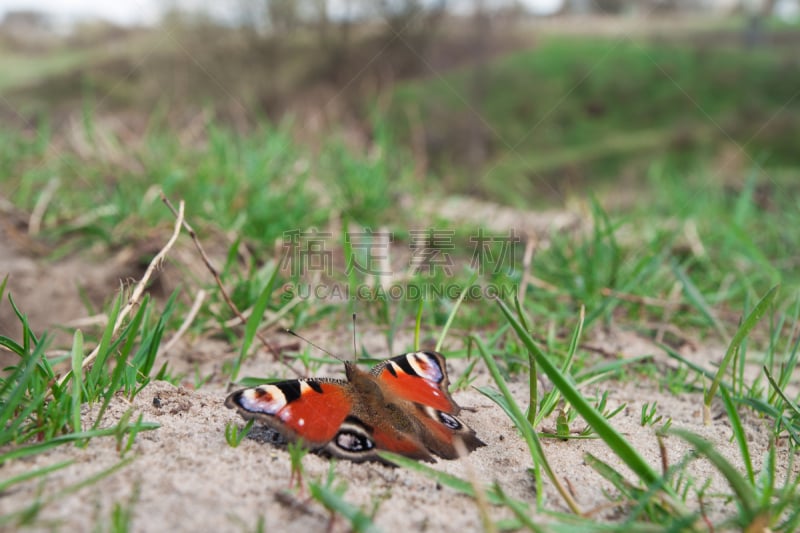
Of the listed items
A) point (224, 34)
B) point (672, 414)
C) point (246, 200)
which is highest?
point (224, 34)

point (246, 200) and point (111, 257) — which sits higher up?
point (246, 200)

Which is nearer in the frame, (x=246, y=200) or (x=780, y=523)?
(x=780, y=523)

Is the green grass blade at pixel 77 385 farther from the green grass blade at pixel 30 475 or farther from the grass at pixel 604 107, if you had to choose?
the grass at pixel 604 107

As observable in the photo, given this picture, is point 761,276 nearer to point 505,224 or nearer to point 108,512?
point 505,224

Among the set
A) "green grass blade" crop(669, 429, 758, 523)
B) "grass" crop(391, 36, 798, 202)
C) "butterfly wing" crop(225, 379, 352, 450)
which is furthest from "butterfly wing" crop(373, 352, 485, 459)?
"grass" crop(391, 36, 798, 202)

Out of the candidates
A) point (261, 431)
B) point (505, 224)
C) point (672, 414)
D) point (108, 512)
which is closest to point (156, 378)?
point (261, 431)

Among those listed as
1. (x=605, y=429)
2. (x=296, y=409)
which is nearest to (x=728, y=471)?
(x=605, y=429)

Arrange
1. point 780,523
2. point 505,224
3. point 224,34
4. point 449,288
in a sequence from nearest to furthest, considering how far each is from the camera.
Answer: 1. point 780,523
2. point 449,288
3. point 505,224
4. point 224,34
